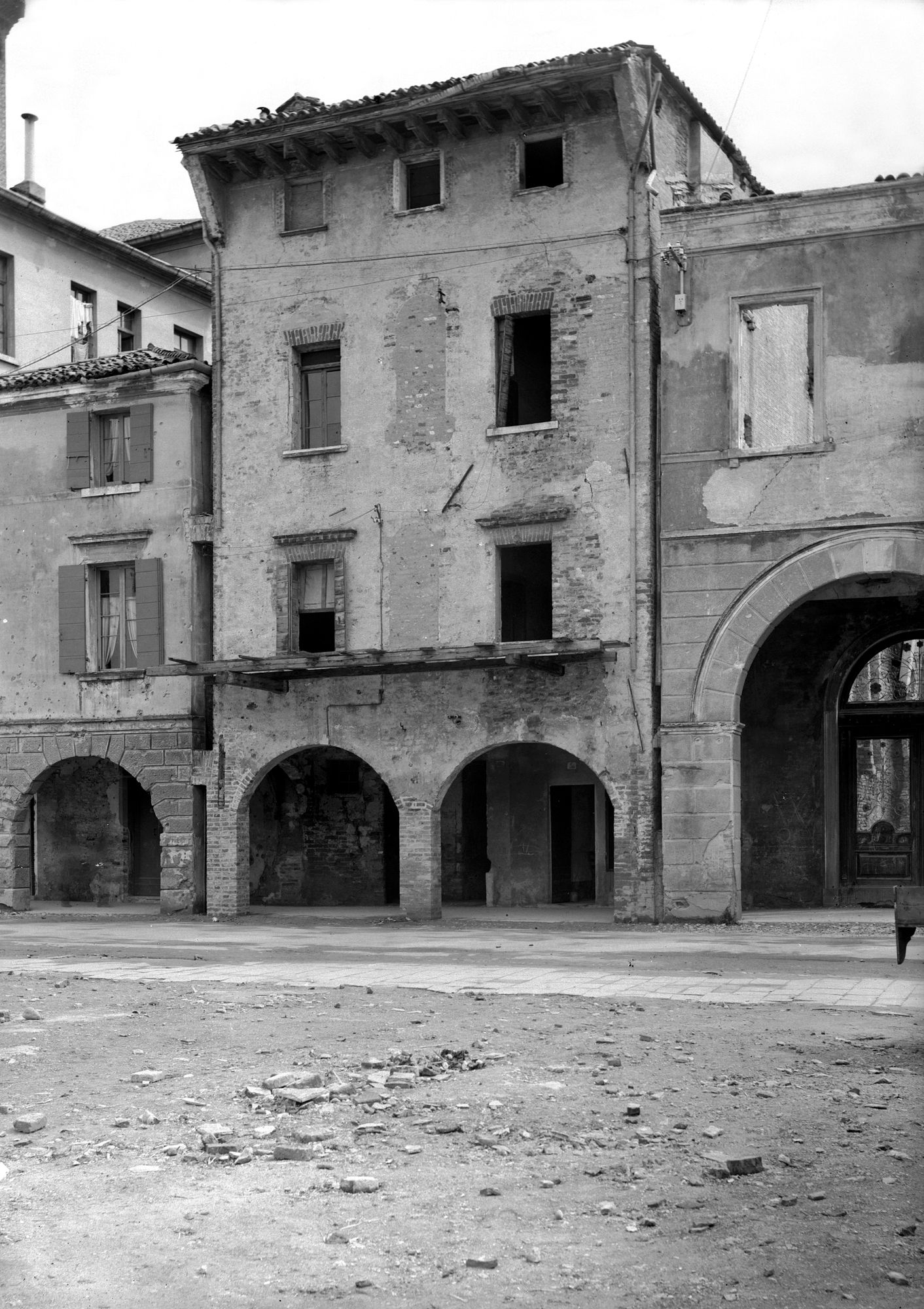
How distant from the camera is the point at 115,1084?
9.84 metres

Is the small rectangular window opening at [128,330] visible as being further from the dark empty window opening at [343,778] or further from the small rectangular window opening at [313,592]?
the small rectangular window opening at [313,592]

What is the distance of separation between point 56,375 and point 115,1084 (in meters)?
19.4

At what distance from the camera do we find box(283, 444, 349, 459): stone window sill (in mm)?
24781

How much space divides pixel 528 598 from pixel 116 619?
22.0 feet

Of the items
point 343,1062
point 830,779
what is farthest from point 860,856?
point 343,1062

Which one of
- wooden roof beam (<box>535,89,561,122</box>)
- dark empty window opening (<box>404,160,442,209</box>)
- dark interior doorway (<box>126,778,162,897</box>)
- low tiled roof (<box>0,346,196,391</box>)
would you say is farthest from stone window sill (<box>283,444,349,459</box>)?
dark interior doorway (<box>126,778,162,897</box>)

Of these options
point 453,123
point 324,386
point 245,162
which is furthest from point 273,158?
point 324,386

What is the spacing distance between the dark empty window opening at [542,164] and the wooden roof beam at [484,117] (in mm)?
544

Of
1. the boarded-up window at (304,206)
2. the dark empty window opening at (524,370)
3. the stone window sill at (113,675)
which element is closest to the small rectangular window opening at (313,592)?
the stone window sill at (113,675)

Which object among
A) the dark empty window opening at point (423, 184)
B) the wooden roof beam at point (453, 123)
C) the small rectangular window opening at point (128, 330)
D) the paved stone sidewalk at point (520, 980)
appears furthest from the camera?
the small rectangular window opening at point (128, 330)

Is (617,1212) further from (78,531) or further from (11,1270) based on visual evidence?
(78,531)

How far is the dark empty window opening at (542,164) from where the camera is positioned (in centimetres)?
2430

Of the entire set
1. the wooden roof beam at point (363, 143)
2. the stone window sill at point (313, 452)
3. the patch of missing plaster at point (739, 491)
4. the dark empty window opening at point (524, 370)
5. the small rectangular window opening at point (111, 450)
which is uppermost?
the wooden roof beam at point (363, 143)

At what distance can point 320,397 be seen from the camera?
25.5 meters
